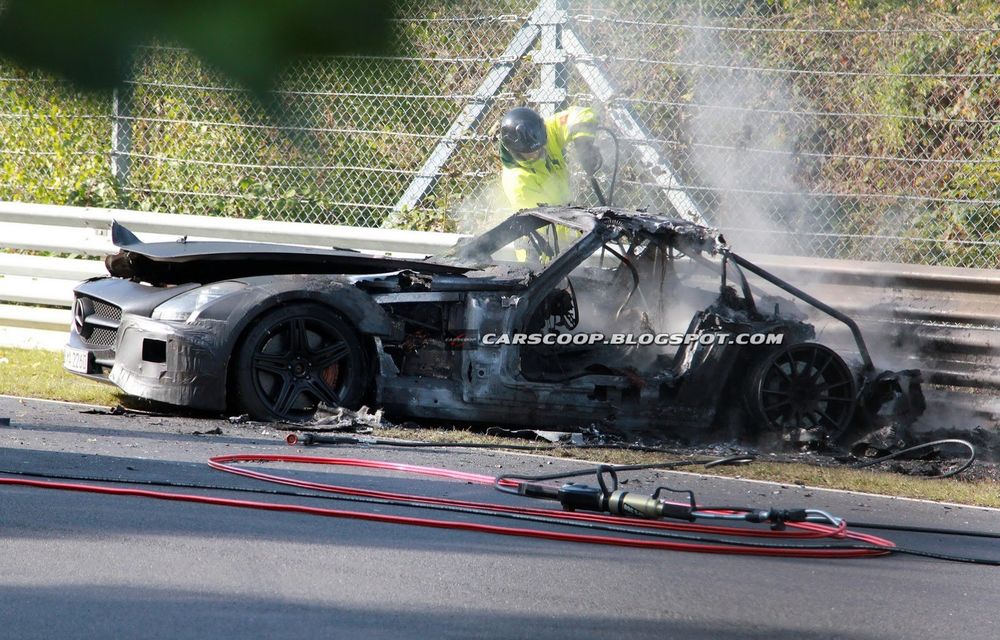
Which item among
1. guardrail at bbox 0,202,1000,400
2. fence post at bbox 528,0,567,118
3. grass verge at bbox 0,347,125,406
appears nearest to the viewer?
fence post at bbox 528,0,567,118

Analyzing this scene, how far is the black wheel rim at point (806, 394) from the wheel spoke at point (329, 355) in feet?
7.97

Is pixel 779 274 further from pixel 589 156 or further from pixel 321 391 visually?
pixel 321 391

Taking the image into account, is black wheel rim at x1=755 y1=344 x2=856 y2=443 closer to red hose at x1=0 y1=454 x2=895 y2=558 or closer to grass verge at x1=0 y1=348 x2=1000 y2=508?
grass verge at x1=0 y1=348 x2=1000 y2=508

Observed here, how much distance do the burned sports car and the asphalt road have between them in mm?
1623

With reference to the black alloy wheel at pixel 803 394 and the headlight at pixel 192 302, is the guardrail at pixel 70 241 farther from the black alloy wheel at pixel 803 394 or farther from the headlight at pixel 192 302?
the black alloy wheel at pixel 803 394

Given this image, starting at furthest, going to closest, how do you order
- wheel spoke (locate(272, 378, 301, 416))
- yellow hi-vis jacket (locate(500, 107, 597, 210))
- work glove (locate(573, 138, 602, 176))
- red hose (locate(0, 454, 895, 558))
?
yellow hi-vis jacket (locate(500, 107, 597, 210)), work glove (locate(573, 138, 602, 176)), wheel spoke (locate(272, 378, 301, 416)), red hose (locate(0, 454, 895, 558))

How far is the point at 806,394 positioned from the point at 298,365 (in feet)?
9.87

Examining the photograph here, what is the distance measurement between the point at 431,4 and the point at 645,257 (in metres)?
6.32

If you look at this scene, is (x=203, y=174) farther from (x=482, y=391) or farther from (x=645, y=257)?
A: (x=645, y=257)

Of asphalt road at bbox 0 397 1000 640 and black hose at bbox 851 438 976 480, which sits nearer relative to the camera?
asphalt road at bbox 0 397 1000 640

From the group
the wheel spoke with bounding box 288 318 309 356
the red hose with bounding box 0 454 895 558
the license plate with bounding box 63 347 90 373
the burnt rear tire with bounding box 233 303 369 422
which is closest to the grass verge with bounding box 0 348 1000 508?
the license plate with bounding box 63 347 90 373

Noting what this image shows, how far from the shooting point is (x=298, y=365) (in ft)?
24.8

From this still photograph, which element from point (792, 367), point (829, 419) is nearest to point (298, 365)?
point (792, 367)

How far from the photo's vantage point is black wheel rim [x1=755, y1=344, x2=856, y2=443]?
307 inches
